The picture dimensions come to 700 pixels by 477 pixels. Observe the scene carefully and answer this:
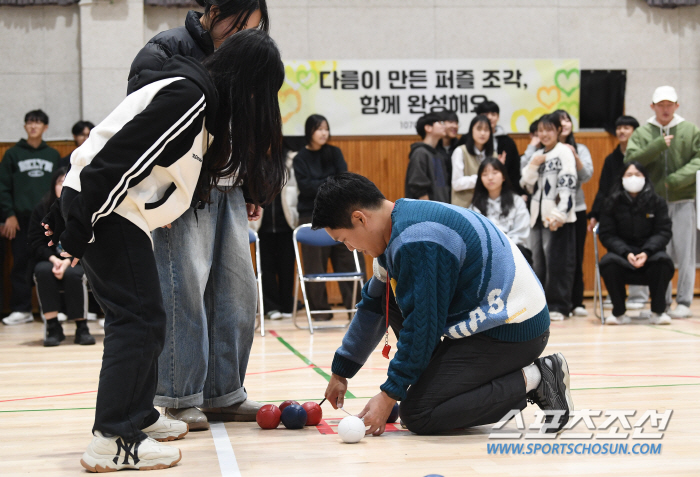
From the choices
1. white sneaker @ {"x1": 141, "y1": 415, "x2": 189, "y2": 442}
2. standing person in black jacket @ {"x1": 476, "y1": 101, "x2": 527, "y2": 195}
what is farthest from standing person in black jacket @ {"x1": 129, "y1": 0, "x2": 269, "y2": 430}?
standing person in black jacket @ {"x1": 476, "y1": 101, "x2": 527, "y2": 195}

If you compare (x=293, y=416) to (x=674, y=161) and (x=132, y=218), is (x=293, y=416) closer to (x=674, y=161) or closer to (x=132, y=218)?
(x=132, y=218)

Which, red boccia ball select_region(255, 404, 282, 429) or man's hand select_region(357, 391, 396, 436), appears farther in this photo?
red boccia ball select_region(255, 404, 282, 429)

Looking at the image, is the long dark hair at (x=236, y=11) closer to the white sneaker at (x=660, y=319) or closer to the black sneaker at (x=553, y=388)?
the black sneaker at (x=553, y=388)

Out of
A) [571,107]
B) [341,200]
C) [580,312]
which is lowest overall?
[580,312]

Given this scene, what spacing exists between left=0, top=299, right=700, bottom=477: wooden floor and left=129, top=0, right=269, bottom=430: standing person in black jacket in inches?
5.9

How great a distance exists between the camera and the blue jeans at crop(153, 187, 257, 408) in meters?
2.58

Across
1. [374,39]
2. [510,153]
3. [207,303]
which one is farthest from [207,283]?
[374,39]

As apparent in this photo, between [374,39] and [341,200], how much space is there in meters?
6.00

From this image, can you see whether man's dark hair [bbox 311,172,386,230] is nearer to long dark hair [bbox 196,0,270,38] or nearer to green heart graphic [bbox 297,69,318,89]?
long dark hair [bbox 196,0,270,38]

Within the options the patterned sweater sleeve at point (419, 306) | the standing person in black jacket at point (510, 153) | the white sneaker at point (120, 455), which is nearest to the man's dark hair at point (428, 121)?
the standing person in black jacket at point (510, 153)

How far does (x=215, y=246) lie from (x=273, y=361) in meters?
1.84

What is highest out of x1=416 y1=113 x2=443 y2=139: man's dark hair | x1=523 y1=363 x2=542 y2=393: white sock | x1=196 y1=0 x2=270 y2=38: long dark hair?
x1=196 y1=0 x2=270 y2=38: long dark hair

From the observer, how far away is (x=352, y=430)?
238 cm

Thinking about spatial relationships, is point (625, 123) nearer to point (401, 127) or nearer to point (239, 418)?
point (401, 127)
